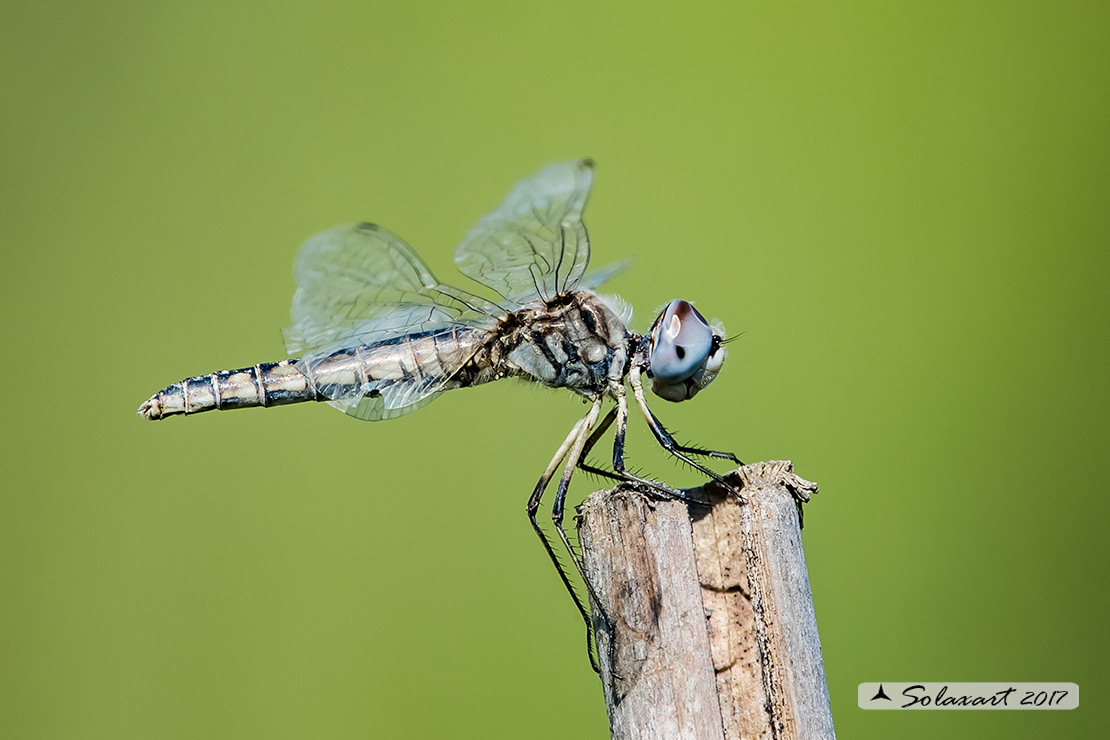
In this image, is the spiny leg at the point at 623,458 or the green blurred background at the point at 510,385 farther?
the green blurred background at the point at 510,385

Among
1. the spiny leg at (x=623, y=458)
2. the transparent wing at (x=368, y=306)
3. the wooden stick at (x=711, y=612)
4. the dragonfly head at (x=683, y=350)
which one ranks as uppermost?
the transparent wing at (x=368, y=306)

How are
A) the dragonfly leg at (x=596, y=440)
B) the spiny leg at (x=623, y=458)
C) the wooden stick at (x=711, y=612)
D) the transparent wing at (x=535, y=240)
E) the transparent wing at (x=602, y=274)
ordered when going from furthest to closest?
the transparent wing at (x=602, y=274) < the dragonfly leg at (x=596, y=440) < the transparent wing at (x=535, y=240) < the spiny leg at (x=623, y=458) < the wooden stick at (x=711, y=612)

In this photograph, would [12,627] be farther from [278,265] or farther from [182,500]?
[278,265]

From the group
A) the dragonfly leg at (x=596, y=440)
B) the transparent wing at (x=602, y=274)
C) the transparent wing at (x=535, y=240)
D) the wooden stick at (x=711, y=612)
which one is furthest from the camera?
the transparent wing at (x=602, y=274)

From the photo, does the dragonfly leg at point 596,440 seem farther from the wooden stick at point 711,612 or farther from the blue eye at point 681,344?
the wooden stick at point 711,612

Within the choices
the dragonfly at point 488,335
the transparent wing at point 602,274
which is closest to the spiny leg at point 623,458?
the dragonfly at point 488,335

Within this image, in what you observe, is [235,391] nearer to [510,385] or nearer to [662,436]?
[510,385]

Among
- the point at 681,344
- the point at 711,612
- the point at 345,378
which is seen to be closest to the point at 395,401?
the point at 345,378
